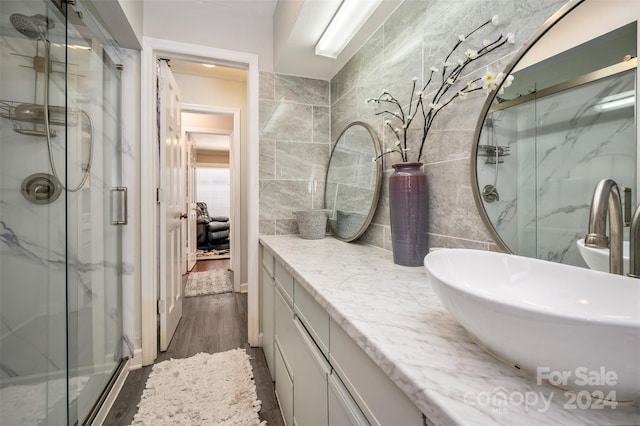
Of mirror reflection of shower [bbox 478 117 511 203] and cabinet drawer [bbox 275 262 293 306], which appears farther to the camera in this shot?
cabinet drawer [bbox 275 262 293 306]

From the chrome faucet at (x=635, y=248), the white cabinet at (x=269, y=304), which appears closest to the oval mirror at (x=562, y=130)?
the chrome faucet at (x=635, y=248)

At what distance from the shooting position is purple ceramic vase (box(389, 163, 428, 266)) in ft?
3.76

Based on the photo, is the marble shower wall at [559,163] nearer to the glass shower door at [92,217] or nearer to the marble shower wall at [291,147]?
the marble shower wall at [291,147]

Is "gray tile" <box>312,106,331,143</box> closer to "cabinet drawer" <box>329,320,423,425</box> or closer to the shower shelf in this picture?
the shower shelf

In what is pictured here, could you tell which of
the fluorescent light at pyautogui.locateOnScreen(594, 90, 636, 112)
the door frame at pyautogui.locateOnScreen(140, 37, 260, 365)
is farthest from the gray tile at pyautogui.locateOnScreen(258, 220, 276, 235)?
the fluorescent light at pyautogui.locateOnScreen(594, 90, 636, 112)

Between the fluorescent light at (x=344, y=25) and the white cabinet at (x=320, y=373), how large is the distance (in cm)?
136

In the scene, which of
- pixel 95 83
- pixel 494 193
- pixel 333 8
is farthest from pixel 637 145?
pixel 95 83

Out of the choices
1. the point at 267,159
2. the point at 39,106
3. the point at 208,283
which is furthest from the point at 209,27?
the point at 208,283

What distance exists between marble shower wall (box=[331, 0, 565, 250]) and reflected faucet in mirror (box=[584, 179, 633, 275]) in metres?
0.35

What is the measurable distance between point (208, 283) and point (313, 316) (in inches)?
126

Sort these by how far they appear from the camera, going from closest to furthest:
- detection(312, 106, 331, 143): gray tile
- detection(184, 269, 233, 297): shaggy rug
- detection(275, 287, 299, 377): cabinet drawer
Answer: detection(275, 287, 299, 377): cabinet drawer < detection(312, 106, 331, 143): gray tile < detection(184, 269, 233, 297): shaggy rug

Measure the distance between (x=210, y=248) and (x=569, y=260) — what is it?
20.4ft

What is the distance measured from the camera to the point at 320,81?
2.29 m

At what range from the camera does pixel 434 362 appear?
48 cm
